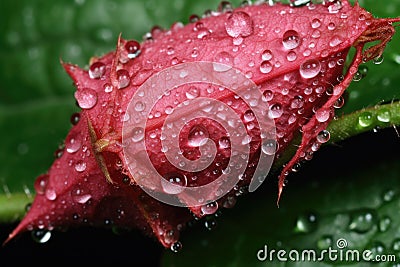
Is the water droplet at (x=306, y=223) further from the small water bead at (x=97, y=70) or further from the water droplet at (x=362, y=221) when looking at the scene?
the small water bead at (x=97, y=70)

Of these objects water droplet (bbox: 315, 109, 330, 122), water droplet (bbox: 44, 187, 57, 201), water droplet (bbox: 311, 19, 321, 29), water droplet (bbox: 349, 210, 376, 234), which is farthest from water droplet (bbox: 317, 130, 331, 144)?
water droplet (bbox: 44, 187, 57, 201)

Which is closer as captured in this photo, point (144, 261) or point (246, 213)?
point (246, 213)

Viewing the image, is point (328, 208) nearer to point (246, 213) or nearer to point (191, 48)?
point (246, 213)

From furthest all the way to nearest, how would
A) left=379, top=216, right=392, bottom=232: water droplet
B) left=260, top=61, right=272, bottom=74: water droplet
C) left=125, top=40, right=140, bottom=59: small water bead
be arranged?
left=379, top=216, right=392, bottom=232: water droplet
left=125, top=40, right=140, bottom=59: small water bead
left=260, top=61, right=272, bottom=74: water droplet

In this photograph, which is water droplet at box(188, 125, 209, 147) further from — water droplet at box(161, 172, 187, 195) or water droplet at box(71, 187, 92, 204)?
water droplet at box(71, 187, 92, 204)

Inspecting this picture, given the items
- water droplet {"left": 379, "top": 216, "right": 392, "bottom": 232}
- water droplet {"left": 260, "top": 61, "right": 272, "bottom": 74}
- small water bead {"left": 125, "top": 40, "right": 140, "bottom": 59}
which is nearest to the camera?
water droplet {"left": 260, "top": 61, "right": 272, "bottom": 74}

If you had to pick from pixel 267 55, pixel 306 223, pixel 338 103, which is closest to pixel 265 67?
pixel 267 55

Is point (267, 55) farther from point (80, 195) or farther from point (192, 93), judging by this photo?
point (80, 195)

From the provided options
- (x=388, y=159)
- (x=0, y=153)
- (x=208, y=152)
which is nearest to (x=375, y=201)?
(x=388, y=159)
